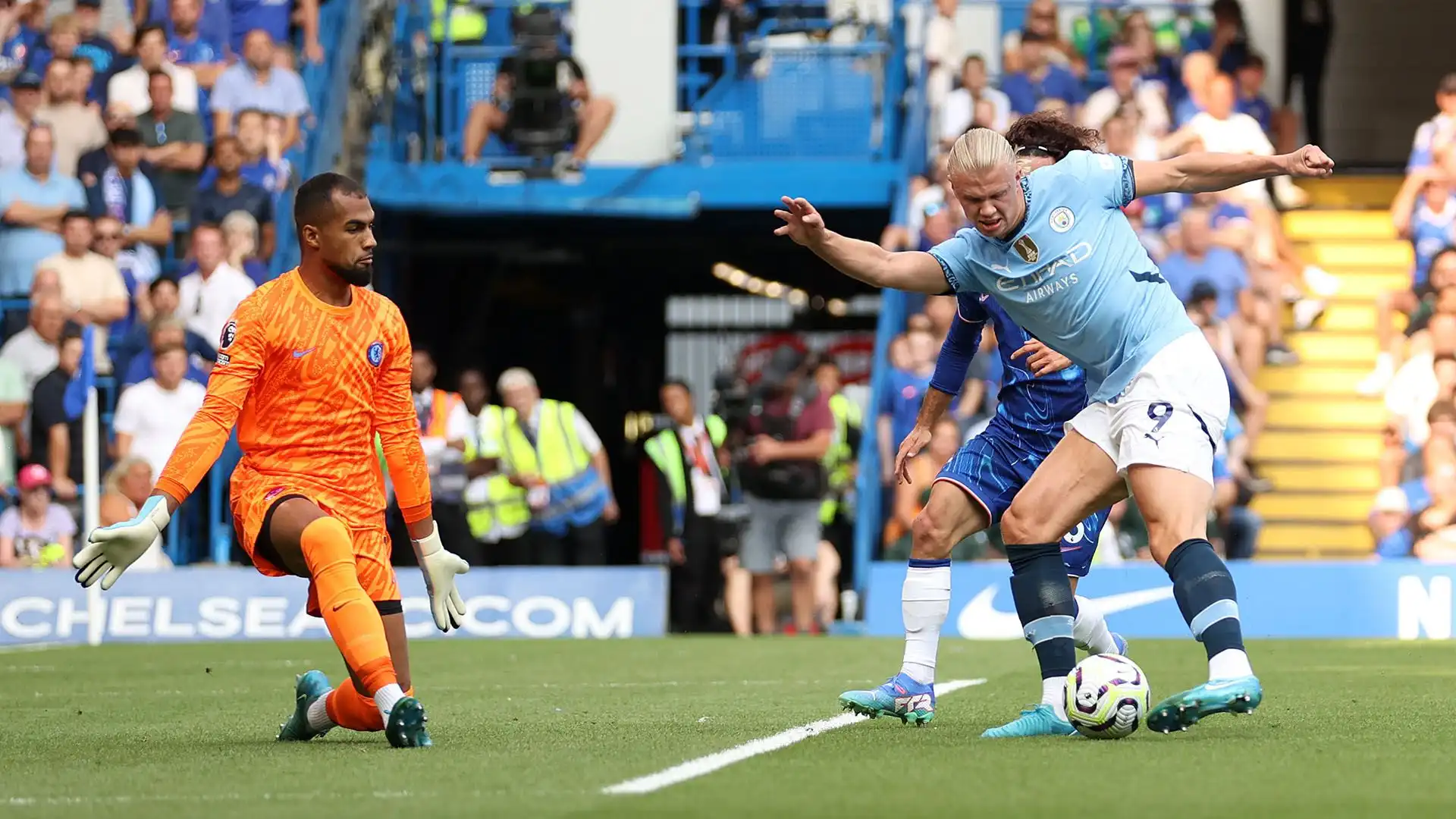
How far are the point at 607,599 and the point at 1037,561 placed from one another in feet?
31.3

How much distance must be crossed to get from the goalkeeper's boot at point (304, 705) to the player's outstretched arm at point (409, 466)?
0.48 meters

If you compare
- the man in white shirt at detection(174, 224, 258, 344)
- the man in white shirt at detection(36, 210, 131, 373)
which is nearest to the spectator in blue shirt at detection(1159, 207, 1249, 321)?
the man in white shirt at detection(174, 224, 258, 344)

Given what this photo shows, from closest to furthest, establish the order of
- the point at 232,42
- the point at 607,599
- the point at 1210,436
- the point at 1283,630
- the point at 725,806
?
the point at 725,806 → the point at 1210,436 → the point at 1283,630 → the point at 607,599 → the point at 232,42

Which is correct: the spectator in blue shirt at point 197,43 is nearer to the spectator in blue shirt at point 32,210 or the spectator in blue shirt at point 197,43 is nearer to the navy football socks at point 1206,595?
the spectator in blue shirt at point 32,210

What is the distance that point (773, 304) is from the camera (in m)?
30.8

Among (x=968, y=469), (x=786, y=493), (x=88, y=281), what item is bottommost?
(x=786, y=493)

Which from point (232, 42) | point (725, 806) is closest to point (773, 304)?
point (232, 42)

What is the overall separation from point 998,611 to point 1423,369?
13.7 ft

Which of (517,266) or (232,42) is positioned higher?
(232,42)

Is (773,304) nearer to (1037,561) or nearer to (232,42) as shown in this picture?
(232,42)

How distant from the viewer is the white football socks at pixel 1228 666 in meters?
6.98

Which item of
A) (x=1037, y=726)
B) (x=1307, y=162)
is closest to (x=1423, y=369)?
(x=1037, y=726)

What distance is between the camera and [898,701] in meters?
8.16

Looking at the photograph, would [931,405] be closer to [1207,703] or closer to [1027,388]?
[1027,388]
